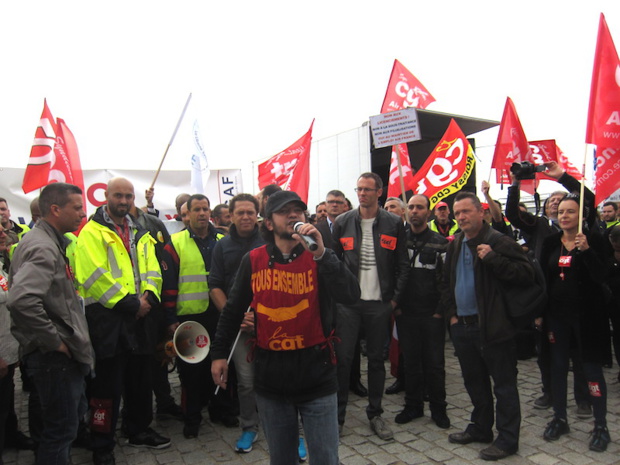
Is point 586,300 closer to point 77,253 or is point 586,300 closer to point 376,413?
point 376,413

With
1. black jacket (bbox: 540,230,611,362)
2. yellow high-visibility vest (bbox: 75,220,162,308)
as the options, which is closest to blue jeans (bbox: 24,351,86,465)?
yellow high-visibility vest (bbox: 75,220,162,308)

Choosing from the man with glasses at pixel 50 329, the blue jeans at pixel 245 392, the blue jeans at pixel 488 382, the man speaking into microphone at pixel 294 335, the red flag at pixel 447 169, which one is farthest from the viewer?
the red flag at pixel 447 169

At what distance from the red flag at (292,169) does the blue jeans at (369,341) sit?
13.6ft

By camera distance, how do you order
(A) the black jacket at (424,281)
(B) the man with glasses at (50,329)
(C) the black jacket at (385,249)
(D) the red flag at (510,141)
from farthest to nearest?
(D) the red flag at (510,141), (A) the black jacket at (424,281), (C) the black jacket at (385,249), (B) the man with glasses at (50,329)

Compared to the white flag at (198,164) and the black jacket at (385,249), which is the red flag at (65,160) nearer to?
the white flag at (198,164)

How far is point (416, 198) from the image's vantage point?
17.4 ft

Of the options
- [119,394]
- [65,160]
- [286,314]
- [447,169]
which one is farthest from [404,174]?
[286,314]

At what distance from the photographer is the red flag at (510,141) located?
7.55 metres

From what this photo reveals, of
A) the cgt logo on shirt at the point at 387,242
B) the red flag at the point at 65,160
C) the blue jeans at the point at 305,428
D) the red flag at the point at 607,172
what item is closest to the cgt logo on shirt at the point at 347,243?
the cgt logo on shirt at the point at 387,242

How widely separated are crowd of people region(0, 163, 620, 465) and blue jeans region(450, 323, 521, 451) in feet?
0.04

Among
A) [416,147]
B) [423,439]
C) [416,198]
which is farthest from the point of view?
[416,147]

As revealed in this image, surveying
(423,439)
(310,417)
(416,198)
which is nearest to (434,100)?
(416,198)

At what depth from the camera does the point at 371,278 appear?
482 cm

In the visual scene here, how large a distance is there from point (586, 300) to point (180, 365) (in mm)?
3846
